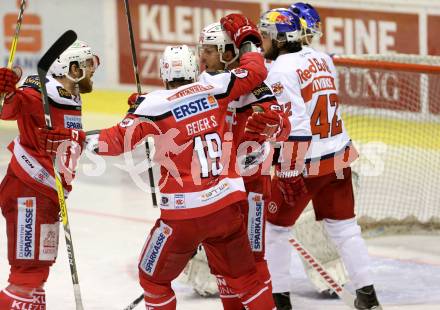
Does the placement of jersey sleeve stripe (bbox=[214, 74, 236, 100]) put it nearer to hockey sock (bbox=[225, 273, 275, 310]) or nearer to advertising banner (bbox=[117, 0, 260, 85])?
hockey sock (bbox=[225, 273, 275, 310])

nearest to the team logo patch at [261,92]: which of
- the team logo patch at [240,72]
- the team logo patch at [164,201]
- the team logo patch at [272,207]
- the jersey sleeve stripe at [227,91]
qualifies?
the team logo patch at [240,72]

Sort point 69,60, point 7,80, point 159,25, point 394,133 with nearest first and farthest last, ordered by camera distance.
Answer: point 7,80 < point 69,60 < point 394,133 < point 159,25

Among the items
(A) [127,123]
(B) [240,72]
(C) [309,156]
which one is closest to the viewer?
(A) [127,123]

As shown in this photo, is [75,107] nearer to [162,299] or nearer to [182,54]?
[182,54]

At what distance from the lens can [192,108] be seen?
4.89 metres

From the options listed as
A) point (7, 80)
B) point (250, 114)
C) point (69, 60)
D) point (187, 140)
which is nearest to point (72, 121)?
point (69, 60)

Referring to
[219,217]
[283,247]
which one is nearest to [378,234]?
[283,247]

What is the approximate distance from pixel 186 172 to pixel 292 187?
106cm

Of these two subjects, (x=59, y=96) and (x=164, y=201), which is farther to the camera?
(x=59, y=96)

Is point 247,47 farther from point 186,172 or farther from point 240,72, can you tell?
point 186,172

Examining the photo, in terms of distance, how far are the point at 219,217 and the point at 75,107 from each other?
2.70ft

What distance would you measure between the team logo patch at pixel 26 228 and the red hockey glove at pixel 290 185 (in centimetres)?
126

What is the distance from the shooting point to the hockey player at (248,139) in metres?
5.53

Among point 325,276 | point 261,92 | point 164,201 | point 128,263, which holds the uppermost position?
point 261,92
